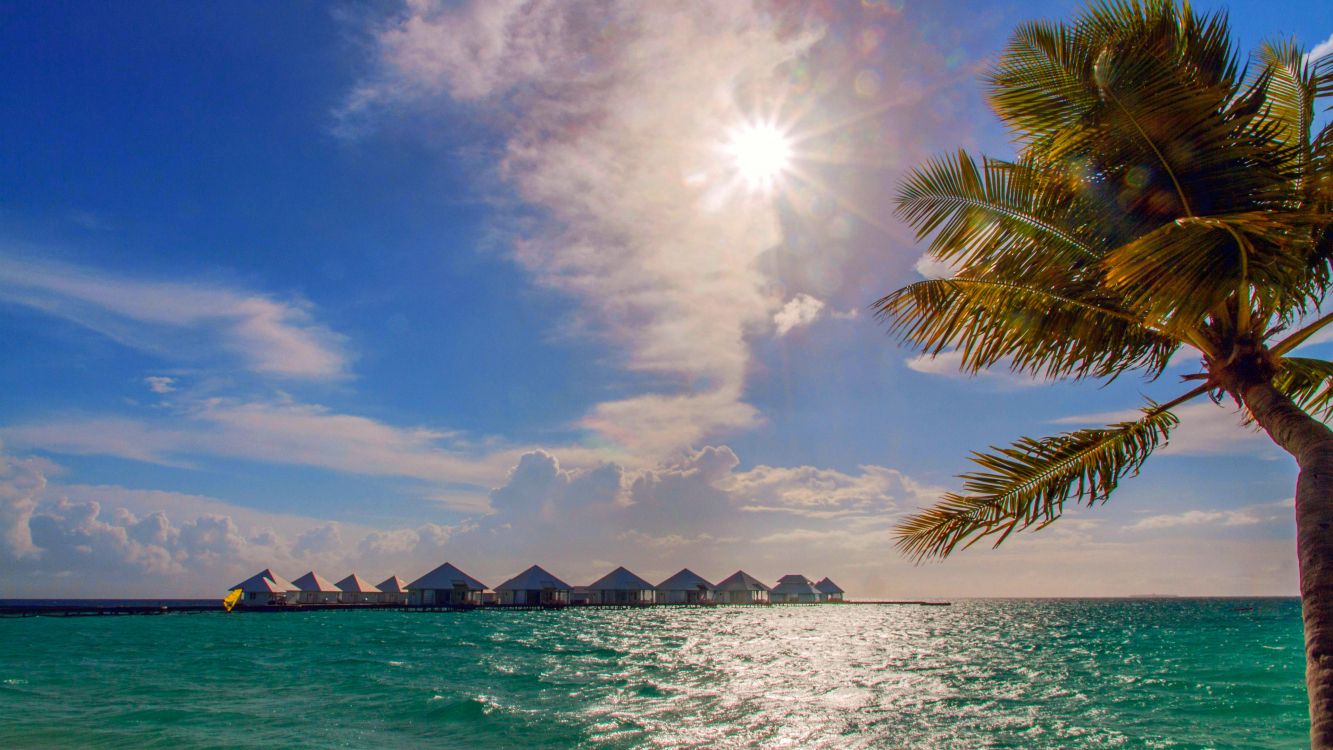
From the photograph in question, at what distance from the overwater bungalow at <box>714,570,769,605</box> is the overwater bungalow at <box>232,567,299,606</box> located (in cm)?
5855

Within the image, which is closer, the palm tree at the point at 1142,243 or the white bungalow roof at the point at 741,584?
the palm tree at the point at 1142,243

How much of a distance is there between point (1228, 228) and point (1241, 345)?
1574mm

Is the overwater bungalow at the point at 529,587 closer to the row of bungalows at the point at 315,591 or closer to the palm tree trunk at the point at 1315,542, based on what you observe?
the row of bungalows at the point at 315,591

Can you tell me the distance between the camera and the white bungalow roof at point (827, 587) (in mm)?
120250

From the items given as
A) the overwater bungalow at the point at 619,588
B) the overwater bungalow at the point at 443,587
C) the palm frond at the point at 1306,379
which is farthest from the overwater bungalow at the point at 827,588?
the palm frond at the point at 1306,379

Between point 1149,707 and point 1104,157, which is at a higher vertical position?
point 1104,157

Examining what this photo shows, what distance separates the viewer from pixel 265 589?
73.9 metres

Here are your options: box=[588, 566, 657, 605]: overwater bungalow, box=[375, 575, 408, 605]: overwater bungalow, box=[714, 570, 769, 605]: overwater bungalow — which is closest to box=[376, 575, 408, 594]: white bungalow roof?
box=[375, 575, 408, 605]: overwater bungalow

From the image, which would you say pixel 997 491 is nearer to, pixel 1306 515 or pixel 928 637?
pixel 1306 515

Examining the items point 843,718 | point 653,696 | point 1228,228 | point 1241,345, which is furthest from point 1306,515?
point 653,696

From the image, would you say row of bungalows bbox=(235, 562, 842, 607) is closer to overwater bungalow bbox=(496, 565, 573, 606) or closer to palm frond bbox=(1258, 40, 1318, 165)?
overwater bungalow bbox=(496, 565, 573, 606)

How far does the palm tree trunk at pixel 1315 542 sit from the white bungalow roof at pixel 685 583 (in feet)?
330

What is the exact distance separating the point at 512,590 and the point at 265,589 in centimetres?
2734

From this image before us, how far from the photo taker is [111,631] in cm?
4944
